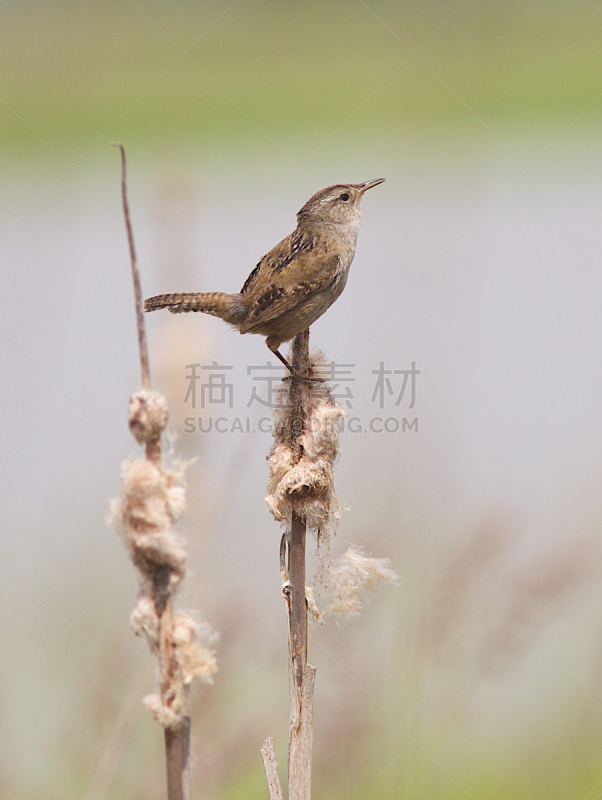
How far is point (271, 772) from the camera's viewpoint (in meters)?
1.37

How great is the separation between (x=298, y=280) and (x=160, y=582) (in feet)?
6.95

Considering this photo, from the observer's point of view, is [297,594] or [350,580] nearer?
[297,594]

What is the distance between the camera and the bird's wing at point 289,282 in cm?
297

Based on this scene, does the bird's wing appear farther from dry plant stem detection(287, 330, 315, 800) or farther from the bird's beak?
dry plant stem detection(287, 330, 315, 800)

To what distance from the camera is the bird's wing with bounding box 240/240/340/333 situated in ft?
9.73

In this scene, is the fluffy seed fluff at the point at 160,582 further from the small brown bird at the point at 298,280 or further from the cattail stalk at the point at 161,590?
the small brown bird at the point at 298,280

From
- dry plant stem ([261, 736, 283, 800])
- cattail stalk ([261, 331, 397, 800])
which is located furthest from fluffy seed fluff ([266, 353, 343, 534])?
dry plant stem ([261, 736, 283, 800])

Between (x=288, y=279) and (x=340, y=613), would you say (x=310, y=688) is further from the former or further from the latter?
(x=288, y=279)

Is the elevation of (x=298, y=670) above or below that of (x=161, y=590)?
below

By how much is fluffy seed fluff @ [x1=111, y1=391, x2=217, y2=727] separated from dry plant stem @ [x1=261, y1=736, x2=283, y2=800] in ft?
1.53

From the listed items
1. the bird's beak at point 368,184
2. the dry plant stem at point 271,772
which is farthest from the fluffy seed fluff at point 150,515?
the bird's beak at point 368,184

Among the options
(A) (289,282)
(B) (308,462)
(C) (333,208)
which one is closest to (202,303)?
(A) (289,282)

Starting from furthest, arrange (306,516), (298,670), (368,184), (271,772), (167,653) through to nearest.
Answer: (368,184)
(306,516)
(298,670)
(271,772)
(167,653)

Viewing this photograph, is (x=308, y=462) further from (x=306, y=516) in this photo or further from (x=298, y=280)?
(x=298, y=280)
